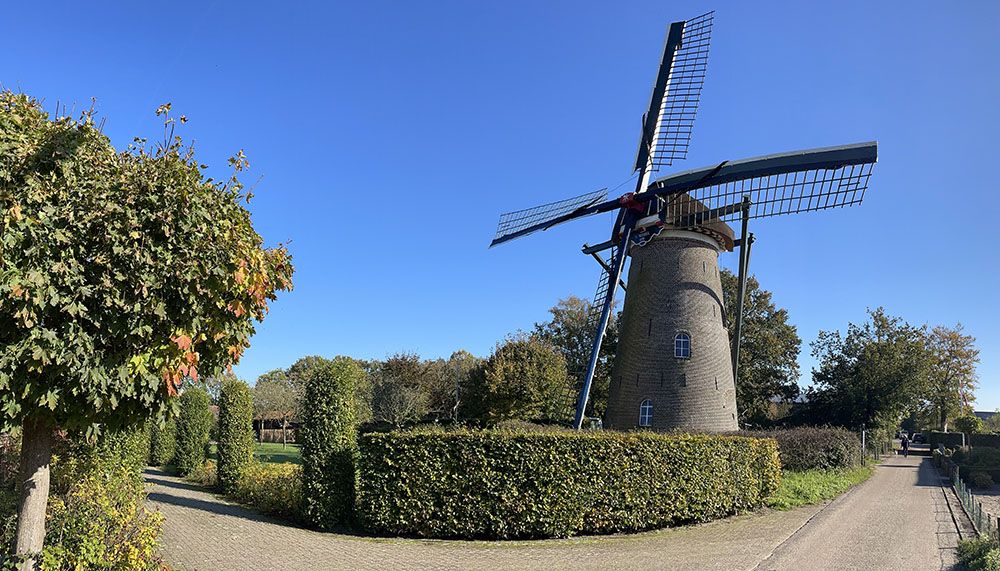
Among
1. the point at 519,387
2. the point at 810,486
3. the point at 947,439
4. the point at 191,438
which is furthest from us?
the point at 947,439

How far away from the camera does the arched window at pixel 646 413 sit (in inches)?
879

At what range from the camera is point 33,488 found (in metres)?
5.79

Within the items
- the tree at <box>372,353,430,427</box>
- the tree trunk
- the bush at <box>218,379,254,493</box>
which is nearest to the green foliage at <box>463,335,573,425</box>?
the tree at <box>372,353,430,427</box>

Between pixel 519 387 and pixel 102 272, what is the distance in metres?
27.9

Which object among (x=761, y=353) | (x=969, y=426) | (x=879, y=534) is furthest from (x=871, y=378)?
(x=879, y=534)

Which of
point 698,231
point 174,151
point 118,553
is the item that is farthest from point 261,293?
point 698,231

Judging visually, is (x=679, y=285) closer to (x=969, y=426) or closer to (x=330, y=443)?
(x=330, y=443)

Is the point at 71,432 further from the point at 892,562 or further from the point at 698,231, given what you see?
the point at 698,231

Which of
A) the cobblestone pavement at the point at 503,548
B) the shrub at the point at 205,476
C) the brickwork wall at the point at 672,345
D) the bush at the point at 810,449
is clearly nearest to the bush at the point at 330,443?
the cobblestone pavement at the point at 503,548

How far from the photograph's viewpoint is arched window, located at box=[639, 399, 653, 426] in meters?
22.3

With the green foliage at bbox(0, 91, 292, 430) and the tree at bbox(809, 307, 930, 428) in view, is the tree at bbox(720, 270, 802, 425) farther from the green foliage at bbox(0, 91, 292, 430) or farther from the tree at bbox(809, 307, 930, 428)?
the green foliage at bbox(0, 91, 292, 430)

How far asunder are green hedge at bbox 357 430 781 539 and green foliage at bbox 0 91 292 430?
633cm

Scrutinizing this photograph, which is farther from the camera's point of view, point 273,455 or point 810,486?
point 273,455

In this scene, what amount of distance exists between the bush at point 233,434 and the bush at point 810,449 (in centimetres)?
1602
